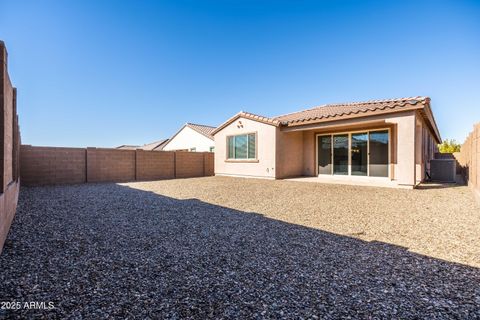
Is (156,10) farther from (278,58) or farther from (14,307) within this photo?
(14,307)

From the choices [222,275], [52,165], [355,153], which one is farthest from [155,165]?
[222,275]

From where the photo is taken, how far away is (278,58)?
15.1 metres

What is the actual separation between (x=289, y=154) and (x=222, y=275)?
11.7m

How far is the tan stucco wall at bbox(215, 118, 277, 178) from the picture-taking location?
13.5 meters

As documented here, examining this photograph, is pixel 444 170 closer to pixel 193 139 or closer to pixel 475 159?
A: pixel 475 159

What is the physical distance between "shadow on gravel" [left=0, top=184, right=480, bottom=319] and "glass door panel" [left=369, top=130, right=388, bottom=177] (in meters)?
8.99

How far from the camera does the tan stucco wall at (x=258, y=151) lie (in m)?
13.5

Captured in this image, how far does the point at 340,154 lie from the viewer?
12773 millimetres

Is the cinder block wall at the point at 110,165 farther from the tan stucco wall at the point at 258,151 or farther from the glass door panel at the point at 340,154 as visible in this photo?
the glass door panel at the point at 340,154

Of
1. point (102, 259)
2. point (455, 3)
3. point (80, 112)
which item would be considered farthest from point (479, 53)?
point (80, 112)

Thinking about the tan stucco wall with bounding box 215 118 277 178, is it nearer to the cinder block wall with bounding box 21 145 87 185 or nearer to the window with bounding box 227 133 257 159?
the window with bounding box 227 133 257 159

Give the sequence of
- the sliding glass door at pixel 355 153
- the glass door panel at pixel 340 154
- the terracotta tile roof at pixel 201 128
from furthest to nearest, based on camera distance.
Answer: the terracotta tile roof at pixel 201 128
the glass door panel at pixel 340 154
the sliding glass door at pixel 355 153

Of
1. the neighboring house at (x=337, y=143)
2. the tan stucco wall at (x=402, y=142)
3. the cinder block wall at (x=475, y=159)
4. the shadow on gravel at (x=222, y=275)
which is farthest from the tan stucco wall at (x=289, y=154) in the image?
the shadow on gravel at (x=222, y=275)

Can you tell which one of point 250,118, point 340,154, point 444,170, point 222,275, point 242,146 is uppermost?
point 250,118
